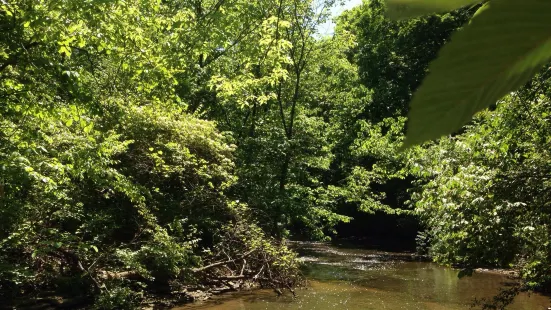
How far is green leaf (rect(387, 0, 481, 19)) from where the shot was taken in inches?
12.2

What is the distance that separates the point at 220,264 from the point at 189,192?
2010 mm

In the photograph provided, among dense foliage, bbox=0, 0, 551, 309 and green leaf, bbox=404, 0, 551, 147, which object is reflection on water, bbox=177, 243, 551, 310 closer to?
dense foliage, bbox=0, 0, 551, 309

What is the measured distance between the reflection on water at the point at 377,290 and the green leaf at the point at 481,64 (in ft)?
33.7

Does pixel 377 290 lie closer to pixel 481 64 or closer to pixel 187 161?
pixel 187 161

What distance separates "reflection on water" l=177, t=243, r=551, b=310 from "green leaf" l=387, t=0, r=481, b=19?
1025cm

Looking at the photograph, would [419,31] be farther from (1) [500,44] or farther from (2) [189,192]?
(1) [500,44]

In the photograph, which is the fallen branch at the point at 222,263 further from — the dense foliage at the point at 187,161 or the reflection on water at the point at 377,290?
the reflection on water at the point at 377,290

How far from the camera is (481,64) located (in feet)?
0.93

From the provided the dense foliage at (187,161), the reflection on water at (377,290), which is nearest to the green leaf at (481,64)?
the dense foliage at (187,161)

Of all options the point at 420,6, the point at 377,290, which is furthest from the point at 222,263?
the point at 420,6

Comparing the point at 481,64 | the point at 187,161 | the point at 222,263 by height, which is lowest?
the point at 222,263

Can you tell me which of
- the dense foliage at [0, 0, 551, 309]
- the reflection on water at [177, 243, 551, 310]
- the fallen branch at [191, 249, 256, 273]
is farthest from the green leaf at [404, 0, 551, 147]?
the fallen branch at [191, 249, 256, 273]

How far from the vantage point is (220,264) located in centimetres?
1142

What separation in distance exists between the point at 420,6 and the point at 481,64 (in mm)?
62
